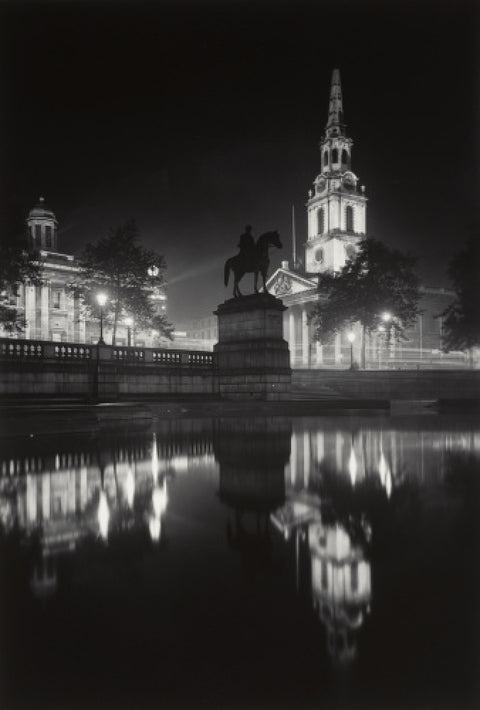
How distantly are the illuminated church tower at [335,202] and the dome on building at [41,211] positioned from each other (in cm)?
5493

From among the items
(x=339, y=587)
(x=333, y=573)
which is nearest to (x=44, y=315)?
(x=333, y=573)

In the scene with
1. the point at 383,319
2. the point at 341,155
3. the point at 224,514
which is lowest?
the point at 224,514

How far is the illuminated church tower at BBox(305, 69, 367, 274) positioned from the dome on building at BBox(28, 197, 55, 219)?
5493cm

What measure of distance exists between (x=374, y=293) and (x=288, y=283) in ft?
153

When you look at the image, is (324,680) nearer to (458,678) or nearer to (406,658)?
(406,658)

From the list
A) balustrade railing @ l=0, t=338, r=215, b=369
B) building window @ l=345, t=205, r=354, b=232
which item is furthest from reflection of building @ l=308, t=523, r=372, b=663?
building window @ l=345, t=205, r=354, b=232

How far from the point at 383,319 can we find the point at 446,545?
177 ft

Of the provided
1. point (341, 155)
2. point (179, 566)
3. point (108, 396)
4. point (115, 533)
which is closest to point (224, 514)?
point (115, 533)

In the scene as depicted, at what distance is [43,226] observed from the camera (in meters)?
97.7

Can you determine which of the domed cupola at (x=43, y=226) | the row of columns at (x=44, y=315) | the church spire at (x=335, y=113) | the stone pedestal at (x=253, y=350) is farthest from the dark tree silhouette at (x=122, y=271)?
the church spire at (x=335, y=113)

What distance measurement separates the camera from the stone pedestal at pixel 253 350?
2655 centimetres

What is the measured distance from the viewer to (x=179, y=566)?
348 cm

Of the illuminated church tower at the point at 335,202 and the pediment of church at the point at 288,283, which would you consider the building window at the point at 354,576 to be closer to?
the pediment of church at the point at 288,283

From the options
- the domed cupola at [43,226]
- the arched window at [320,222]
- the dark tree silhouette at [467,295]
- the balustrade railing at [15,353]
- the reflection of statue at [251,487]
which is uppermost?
the arched window at [320,222]
